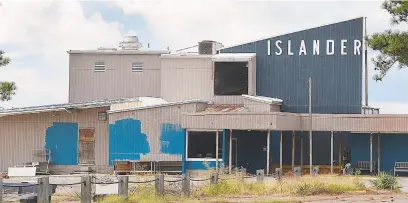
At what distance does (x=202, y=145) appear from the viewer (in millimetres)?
41156

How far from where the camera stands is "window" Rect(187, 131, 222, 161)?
133 ft

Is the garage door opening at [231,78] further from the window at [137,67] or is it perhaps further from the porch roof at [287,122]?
the window at [137,67]

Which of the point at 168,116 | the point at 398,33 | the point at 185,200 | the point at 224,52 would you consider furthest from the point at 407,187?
the point at 224,52

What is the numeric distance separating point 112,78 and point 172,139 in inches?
423

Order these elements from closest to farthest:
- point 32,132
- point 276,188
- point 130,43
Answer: point 276,188 < point 32,132 < point 130,43

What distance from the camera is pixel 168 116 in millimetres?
41531

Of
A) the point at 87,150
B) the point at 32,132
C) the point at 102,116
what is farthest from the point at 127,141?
the point at 32,132

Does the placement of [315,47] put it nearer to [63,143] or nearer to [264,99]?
[264,99]

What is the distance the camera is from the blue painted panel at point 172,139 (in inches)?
1617

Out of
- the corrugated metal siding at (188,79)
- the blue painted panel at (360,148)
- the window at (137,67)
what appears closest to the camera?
the blue painted panel at (360,148)

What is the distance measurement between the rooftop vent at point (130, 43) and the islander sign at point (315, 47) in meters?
9.78

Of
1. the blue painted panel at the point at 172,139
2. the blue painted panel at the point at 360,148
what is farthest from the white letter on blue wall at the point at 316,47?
the blue painted panel at the point at 172,139

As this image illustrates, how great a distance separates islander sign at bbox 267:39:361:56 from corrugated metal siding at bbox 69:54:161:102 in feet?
27.3

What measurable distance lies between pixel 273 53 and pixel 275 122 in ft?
27.3
